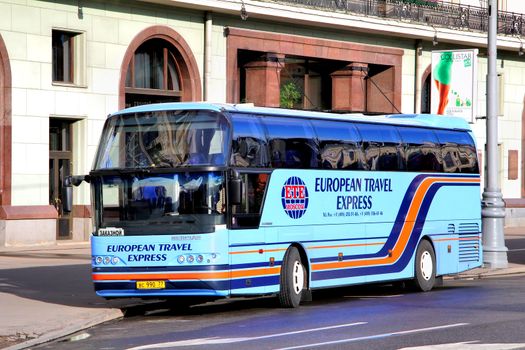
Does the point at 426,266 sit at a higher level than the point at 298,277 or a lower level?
lower

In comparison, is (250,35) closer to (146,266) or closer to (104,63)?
(104,63)

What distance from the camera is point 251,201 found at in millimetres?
18891

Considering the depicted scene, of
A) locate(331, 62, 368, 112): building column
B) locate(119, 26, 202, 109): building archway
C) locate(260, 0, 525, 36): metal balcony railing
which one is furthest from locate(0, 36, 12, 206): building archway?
locate(331, 62, 368, 112): building column

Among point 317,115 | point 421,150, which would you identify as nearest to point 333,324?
point 317,115

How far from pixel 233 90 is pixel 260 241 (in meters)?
21.9

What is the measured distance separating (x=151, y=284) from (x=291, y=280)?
2235 millimetres

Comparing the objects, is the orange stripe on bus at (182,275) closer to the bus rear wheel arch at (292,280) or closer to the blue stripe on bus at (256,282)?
the blue stripe on bus at (256,282)

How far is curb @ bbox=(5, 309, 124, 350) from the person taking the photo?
15028mm

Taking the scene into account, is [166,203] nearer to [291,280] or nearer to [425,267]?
[291,280]

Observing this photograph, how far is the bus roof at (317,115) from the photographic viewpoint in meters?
18.9

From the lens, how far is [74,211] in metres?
35.9

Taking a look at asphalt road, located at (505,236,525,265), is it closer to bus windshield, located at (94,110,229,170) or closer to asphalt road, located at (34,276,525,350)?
asphalt road, located at (34,276,525,350)

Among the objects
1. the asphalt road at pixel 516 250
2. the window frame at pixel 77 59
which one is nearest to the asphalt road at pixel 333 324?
the asphalt road at pixel 516 250

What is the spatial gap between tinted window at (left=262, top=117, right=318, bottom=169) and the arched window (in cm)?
1756
